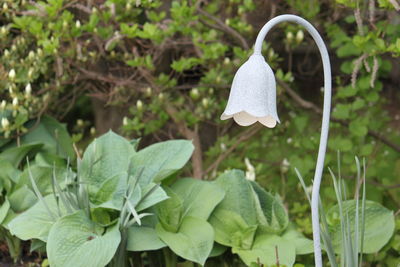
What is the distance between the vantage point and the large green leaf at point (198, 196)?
2.82 metres

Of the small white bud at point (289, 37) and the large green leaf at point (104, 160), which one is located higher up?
the small white bud at point (289, 37)

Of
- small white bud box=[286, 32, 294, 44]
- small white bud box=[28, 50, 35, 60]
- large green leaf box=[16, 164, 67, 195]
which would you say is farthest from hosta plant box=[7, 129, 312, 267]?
small white bud box=[286, 32, 294, 44]

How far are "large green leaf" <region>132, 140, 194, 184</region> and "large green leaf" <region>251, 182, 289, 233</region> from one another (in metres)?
0.38

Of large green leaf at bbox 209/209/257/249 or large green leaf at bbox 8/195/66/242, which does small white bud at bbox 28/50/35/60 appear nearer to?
large green leaf at bbox 8/195/66/242

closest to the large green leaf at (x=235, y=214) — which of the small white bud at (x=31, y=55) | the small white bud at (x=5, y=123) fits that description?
the small white bud at (x=5, y=123)

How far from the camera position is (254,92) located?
163cm

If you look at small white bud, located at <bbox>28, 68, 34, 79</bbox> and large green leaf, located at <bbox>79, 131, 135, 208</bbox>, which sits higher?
small white bud, located at <bbox>28, 68, 34, 79</bbox>

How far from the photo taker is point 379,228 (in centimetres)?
276

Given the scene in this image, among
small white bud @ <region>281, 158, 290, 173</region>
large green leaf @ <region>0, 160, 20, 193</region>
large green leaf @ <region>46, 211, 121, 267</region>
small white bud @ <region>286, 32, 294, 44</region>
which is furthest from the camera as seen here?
small white bud @ <region>281, 158, 290, 173</region>

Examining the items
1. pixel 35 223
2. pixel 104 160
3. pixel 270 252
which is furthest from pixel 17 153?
pixel 270 252

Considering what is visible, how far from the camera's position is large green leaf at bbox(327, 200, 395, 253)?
2727mm

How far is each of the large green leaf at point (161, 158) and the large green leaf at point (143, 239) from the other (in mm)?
255

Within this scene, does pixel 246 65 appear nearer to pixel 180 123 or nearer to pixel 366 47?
pixel 366 47

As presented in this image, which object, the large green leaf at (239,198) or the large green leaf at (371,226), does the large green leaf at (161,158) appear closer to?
the large green leaf at (239,198)
